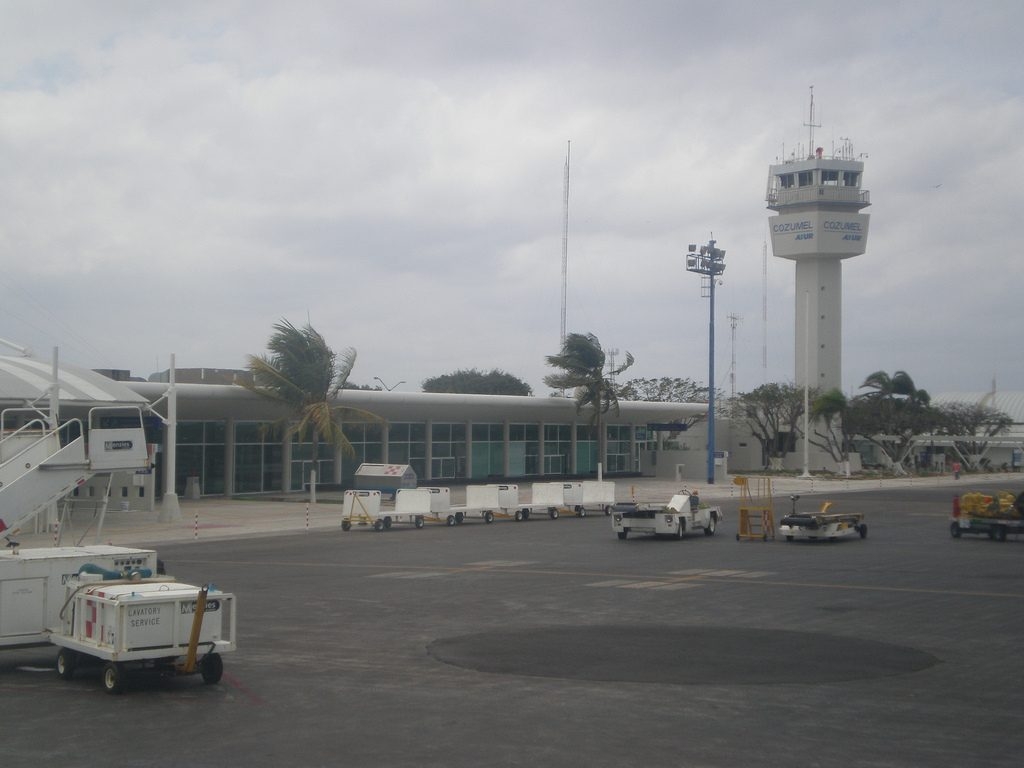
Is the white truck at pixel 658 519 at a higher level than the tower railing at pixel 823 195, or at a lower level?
lower

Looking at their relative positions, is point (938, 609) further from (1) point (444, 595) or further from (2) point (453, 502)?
(2) point (453, 502)

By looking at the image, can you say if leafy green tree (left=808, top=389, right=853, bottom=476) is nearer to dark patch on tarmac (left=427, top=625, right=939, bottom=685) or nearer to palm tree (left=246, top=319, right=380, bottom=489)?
palm tree (left=246, top=319, right=380, bottom=489)

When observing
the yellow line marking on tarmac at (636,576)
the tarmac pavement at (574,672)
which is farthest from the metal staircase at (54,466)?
the yellow line marking on tarmac at (636,576)

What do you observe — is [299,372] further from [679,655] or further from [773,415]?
[773,415]

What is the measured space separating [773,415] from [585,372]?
27462mm

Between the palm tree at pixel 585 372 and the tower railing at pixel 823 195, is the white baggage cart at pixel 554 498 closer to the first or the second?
the palm tree at pixel 585 372

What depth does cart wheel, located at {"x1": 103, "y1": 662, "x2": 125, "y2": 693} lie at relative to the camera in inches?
457

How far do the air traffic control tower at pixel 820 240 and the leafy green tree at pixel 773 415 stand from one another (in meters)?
6.74

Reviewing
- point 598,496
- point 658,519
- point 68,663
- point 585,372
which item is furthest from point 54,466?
point 585,372

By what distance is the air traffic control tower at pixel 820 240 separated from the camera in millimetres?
91875

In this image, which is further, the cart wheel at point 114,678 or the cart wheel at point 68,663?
the cart wheel at point 68,663

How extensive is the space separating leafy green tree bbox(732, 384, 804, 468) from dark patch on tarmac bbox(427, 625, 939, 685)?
7003 cm

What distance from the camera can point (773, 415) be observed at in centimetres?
8544

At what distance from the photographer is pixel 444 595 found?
2006 centimetres
